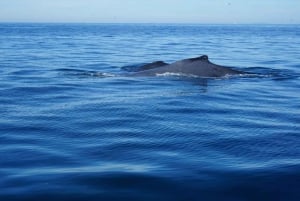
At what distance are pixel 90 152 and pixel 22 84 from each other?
29.8 feet

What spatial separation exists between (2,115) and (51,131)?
2001mm

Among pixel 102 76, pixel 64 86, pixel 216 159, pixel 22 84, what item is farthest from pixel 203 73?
pixel 216 159

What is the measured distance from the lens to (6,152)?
7422 millimetres

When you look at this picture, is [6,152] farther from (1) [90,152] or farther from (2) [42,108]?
(2) [42,108]

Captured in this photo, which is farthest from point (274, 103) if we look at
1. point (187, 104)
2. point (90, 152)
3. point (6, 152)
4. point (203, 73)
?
point (6, 152)

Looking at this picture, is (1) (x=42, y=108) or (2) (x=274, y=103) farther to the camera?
(2) (x=274, y=103)

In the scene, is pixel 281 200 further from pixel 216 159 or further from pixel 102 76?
pixel 102 76

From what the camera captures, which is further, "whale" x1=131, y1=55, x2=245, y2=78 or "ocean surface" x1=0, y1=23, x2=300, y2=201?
"whale" x1=131, y1=55, x2=245, y2=78

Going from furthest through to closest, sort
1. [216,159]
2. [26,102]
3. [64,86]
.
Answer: [64,86], [26,102], [216,159]

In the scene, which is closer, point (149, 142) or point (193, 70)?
point (149, 142)

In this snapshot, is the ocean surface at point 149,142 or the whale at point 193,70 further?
the whale at point 193,70

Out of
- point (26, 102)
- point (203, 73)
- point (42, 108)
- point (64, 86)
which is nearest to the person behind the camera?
point (42, 108)

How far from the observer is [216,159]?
23.5ft

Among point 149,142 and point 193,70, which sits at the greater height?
point 149,142
